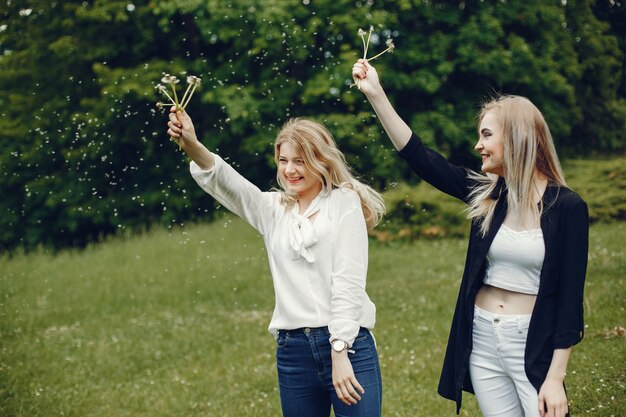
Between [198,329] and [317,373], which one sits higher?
[317,373]

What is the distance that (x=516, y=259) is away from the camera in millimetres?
3324

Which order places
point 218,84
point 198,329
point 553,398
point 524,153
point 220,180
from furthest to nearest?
point 218,84 → point 198,329 → point 220,180 → point 524,153 → point 553,398

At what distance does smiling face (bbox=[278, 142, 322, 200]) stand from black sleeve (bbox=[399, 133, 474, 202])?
1.42 feet

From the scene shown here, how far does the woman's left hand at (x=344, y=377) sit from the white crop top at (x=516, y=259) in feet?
2.37

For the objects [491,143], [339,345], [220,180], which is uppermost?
[491,143]

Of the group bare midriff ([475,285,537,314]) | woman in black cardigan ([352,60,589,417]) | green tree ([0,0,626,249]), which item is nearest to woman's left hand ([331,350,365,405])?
woman in black cardigan ([352,60,589,417])

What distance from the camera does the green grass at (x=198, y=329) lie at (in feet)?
23.4

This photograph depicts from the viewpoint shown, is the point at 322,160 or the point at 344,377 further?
the point at 322,160

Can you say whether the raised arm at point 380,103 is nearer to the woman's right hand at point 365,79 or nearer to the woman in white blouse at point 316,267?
the woman's right hand at point 365,79

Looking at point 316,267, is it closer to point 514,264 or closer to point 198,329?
point 514,264

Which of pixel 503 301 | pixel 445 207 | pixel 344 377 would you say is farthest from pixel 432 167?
pixel 445 207

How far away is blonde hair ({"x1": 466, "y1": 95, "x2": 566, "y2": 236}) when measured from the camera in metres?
3.30

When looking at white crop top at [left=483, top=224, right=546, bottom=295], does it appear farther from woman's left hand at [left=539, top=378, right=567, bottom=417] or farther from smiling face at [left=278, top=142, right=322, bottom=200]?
smiling face at [left=278, top=142, right=322, bottom=200]

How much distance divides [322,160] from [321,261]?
0.46m
